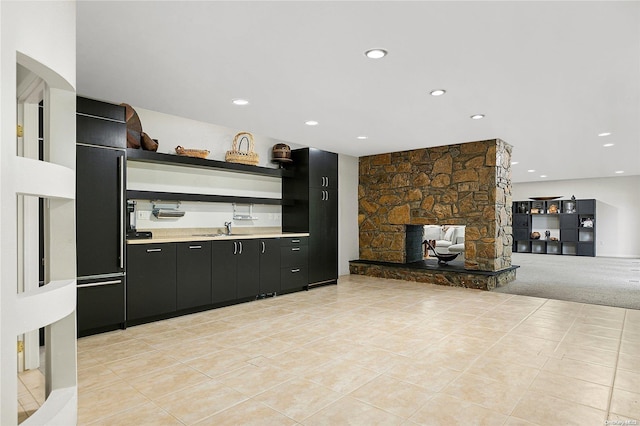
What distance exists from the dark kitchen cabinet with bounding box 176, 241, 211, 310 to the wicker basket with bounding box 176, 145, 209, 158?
1.12 m

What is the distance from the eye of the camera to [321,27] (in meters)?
2.54

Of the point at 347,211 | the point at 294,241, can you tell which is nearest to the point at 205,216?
the point at 294,241

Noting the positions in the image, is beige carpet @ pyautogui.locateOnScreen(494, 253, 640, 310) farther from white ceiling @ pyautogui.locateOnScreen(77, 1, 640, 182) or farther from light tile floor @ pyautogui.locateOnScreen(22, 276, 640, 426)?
white ceiling @ pyautogui.locateOnScreen(77, 1, 640, 182)

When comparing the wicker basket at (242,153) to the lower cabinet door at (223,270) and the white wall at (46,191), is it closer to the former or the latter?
the lower cabinet door at (223,270)

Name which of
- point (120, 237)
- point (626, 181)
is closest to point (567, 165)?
point (626, 181)

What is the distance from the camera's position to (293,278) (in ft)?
→ 19.0

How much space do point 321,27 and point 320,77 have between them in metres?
0.92

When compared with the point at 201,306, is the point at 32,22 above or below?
above

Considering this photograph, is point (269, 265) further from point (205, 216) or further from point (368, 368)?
point (368, 368)

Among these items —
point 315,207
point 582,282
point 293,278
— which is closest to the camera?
point 293,278

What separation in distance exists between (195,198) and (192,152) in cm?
58

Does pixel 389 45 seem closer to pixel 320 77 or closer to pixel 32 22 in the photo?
pixel 320 77

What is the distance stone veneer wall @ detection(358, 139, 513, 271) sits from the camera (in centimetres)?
609

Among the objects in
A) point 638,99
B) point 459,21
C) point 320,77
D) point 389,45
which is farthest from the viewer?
point 638,99
